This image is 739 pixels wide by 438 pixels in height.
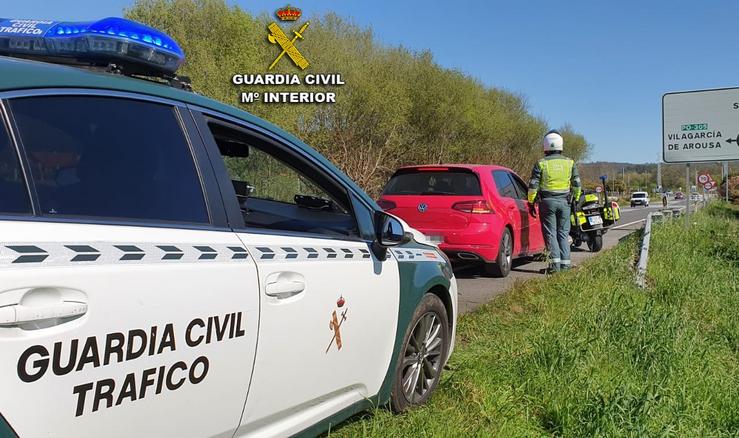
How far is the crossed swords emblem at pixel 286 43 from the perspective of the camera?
22.5m

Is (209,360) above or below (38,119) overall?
below

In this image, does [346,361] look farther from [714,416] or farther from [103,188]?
[714,416]

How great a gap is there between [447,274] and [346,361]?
1.21 metres

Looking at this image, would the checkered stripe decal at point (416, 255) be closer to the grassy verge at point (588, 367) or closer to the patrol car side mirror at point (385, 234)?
the patrol car side mirror at point (385, 234)

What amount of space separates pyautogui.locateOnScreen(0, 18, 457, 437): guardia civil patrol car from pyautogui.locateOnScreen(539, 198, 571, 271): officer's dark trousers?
19.2 ft

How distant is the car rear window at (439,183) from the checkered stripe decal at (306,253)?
17.6ft

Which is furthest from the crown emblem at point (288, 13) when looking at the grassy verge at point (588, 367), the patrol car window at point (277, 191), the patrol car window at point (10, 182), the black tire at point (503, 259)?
the patrol car window at point (10, 182)

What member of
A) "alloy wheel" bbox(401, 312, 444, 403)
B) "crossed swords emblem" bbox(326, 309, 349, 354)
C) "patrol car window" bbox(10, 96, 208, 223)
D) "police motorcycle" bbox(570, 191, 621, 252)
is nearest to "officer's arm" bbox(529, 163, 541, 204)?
"police motorcycle" bbox(570, 191, 621, 252)

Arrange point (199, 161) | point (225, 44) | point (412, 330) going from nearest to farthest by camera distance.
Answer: point (199, 161), point (412, 330), point (225, 44)

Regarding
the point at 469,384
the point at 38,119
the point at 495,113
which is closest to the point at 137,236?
the point at 38,119

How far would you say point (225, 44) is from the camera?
21266mm

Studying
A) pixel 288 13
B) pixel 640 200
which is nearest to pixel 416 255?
pixel 288 13

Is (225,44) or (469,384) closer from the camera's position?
(469,384)

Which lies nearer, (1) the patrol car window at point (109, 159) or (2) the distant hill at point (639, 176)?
(1) the patrol car window at point (109, 159)
